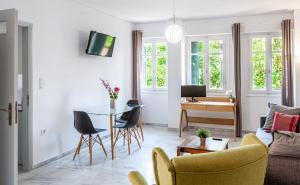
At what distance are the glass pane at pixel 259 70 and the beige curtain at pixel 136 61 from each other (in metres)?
2.69

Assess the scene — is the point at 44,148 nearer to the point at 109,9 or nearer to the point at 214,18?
the point at 109,9

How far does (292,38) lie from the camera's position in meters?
5.55

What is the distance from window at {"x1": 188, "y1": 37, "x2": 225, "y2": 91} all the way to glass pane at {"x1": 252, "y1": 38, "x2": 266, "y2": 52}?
2.19ft

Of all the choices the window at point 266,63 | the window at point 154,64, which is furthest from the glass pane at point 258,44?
the window at point 154,64

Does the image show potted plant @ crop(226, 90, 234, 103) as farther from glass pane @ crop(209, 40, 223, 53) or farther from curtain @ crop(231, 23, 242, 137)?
glass pane @ crop(209, 40, 223, 53)

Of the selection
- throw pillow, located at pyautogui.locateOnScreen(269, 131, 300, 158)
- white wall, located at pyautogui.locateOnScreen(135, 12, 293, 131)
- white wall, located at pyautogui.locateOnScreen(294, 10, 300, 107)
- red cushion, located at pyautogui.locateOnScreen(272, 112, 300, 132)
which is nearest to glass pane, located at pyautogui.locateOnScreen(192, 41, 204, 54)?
white wall, located at pyautogui.locateOnScreen(135, 12, 293, 131)

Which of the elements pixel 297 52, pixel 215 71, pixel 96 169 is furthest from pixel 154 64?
pixel 96 169

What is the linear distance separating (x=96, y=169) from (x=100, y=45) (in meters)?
2.38

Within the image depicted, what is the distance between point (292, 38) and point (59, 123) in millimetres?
4746

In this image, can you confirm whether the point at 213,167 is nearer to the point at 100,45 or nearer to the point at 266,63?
the point at 100,45

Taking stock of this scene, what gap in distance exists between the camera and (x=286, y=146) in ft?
7.45

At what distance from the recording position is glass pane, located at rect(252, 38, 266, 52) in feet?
19.9

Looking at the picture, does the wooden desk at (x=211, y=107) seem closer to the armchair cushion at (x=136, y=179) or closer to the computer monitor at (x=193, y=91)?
the computer monitor at (x=193, y=91)

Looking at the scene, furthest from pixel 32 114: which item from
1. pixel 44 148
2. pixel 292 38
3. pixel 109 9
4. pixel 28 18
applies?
pixel 292 38
